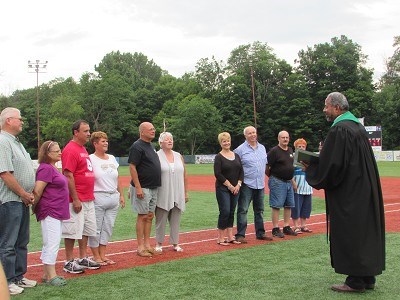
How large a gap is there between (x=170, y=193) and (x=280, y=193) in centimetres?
248

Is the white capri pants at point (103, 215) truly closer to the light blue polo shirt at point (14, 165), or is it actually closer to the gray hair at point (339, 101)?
the light blue polo shirt at point (14, 165)

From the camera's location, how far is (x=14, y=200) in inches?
233

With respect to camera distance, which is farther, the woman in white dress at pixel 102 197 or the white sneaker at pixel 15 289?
the woman in white dress at pixel 102 197

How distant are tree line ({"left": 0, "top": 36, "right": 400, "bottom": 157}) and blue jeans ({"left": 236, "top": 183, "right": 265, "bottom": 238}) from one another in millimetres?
54817

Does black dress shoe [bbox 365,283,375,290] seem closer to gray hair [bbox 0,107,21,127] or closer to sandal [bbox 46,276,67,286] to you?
sandal [bbox 46,276,67,286]

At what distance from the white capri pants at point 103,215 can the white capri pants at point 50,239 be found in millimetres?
1041

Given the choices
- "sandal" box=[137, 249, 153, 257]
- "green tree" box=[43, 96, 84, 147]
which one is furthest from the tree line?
"sandal" box=[137, 249, 153, 257]

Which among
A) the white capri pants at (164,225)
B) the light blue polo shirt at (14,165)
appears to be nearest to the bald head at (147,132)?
the white capri pants at (164,225)

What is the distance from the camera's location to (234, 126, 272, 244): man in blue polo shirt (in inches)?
368

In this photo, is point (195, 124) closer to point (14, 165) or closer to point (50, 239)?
point (50, 239)

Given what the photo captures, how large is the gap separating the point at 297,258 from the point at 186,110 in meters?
59.3

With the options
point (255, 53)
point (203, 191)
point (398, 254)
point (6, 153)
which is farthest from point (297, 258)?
point (255, 53)

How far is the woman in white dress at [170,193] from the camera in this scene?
333 inches

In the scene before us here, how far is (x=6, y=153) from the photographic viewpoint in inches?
230
